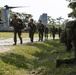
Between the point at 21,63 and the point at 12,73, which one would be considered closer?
the point at 12,73

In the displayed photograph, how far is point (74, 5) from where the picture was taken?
28469mm

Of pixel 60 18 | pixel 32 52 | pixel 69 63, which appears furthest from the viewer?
pixel 60 18

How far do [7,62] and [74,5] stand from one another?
13.4 meters

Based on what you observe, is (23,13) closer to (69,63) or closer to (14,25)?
(14,25)

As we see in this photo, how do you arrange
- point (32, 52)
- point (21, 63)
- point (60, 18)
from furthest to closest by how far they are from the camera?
point (60, 18)
point (32, 52)
point (21, 63)

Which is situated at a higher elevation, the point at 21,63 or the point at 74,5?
the point at 74,5

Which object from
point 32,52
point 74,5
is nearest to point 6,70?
point 32,52

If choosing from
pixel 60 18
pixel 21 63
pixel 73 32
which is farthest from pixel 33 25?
pixel 60 18

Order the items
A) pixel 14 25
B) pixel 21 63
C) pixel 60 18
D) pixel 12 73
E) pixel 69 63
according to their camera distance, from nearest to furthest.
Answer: pixel 12 73
pixel 69 63
pixel 21 63
pixel 14 25
pixel 60 18

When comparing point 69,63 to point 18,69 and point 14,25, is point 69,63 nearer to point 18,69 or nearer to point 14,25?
point 18,69

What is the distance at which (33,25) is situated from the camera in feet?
105

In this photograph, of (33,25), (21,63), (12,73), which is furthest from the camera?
Result: (33,25)

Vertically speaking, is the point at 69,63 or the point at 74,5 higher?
the point at 74,5

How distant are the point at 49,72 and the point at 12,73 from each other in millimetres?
1502
